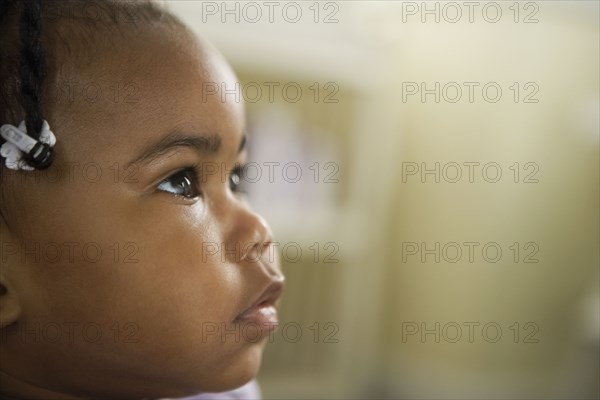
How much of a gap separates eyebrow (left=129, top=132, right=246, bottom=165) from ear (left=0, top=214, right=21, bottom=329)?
12cm

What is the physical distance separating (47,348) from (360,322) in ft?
4.15

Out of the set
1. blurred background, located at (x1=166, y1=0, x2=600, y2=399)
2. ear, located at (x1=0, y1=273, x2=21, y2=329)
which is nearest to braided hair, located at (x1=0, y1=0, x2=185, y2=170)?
ear, located at (x1=0, y1=273, x2=21, y2=329)

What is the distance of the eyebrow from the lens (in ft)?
1.82

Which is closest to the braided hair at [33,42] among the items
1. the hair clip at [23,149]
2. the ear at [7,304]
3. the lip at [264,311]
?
the hair clip at [23,149]

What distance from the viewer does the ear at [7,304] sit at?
21.7 inches

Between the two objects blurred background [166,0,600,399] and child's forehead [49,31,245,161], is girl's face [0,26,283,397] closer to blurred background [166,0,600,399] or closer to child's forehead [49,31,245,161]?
child's forehead [49,31,245,161]

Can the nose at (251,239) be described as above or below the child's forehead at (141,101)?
below

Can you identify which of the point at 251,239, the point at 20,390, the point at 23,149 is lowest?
the point at 20,390

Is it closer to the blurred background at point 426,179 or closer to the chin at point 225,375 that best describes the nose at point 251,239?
the chin at point 225,375

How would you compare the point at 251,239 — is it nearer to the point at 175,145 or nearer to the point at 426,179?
the point at 175,145

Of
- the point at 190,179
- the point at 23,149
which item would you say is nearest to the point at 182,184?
the point at 190,179

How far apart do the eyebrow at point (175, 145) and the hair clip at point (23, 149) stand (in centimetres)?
6

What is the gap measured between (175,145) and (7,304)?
188 millimetres

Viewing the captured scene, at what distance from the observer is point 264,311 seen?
0.60m
